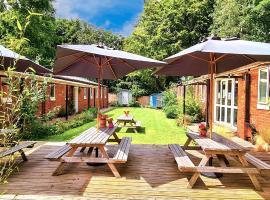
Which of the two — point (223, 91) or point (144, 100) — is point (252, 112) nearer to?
point (223, 91)

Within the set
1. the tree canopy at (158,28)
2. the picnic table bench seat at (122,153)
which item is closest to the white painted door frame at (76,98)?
the tree canopy at (158,28)

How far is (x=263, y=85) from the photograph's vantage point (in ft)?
35.3

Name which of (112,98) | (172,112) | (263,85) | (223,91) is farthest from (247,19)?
(112,98)

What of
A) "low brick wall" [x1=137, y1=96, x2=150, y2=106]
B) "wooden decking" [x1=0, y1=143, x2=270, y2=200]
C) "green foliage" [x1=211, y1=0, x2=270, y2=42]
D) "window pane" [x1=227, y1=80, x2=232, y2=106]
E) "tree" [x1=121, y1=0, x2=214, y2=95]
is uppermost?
"tree" [x1=121, y1=0, x2=214, y2=95]

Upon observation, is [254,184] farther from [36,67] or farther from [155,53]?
[155,53]

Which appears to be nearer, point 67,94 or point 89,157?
point 89,157

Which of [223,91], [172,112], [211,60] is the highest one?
[211,60]

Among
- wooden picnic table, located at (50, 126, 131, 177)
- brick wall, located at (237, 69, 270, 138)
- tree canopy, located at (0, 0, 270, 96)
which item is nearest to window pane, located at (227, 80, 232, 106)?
brick wall, located at (237, 69, 270, 138)

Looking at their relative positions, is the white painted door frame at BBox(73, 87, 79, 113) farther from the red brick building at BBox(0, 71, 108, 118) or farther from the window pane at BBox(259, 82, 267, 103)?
the window pane at BBox(259, 82, 267, 103)

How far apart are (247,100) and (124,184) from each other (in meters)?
8.30

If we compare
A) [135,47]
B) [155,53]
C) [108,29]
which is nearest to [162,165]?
[155,53]

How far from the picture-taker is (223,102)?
1595 centimetres

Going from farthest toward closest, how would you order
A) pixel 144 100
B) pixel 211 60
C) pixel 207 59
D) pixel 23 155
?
pixel 144 100, pixel 207 59, pixel 23 155, pixel 211 60

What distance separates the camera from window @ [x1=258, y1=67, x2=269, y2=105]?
10369 mm
